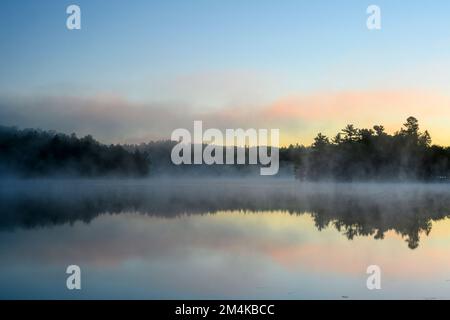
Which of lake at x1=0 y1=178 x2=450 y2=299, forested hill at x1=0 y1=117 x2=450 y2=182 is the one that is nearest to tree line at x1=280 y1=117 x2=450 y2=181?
forested hill at x1=0 y1=117 x2=450 y2=182

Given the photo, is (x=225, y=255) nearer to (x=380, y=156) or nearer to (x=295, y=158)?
(x=380, y=156)

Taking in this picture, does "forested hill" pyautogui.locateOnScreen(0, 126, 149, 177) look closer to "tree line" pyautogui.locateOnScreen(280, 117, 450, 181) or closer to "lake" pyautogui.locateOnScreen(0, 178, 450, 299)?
"tree line" pyautogui.locateOnScreen(280, 117, 450, 181)

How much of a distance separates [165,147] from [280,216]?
8406cm

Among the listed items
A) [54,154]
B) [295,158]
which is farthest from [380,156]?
[54,154]

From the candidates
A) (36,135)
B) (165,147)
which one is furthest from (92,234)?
(165,147)

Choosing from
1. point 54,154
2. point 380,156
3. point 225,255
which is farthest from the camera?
point 54,154

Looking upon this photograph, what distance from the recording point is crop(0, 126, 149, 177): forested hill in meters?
89.4

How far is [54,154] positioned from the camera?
8894 cm

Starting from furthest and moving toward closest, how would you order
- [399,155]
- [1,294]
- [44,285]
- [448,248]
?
[399,155], [448,248], [44,285], [1,294]

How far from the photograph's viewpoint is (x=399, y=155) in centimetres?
7431

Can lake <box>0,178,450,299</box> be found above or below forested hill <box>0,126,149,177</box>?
below

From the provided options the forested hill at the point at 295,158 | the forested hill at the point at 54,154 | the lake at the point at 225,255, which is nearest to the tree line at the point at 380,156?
the forested hill at the point at 295,158

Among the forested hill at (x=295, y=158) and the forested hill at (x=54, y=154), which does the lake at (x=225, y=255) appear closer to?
the forested hill at (x=295, y=158)
